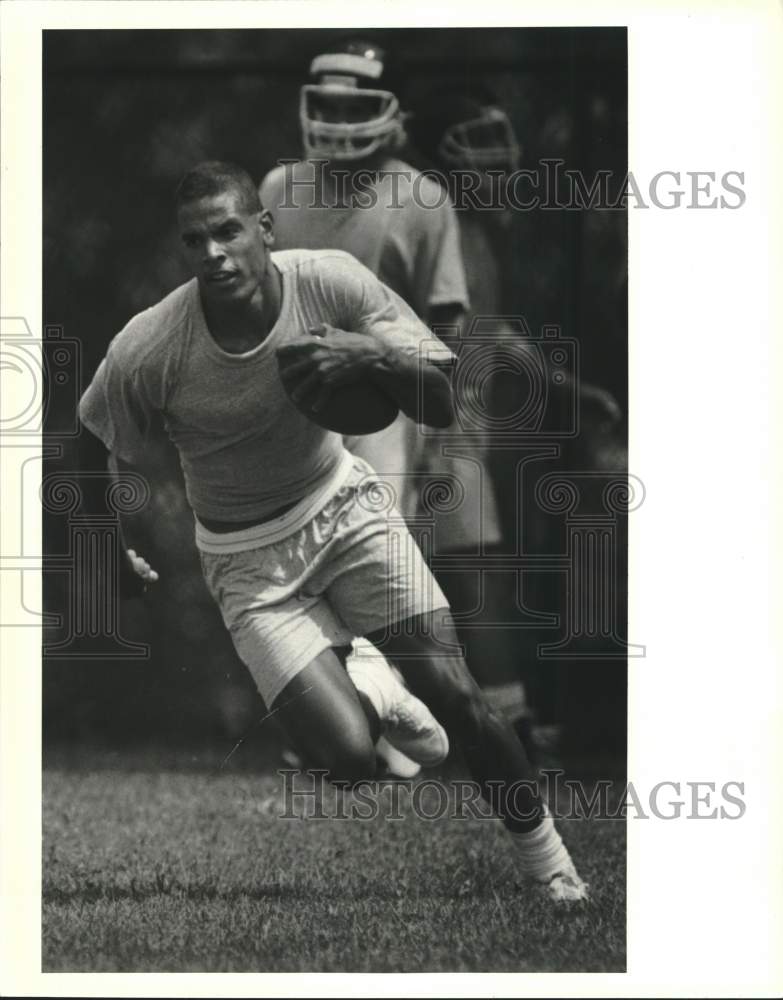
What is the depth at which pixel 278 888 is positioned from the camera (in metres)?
7.21

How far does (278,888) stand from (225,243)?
91.6 inches

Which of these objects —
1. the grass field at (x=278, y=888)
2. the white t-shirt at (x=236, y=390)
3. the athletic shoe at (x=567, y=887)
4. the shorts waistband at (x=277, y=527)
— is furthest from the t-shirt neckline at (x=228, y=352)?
the athletic shoe at (x=567, y=887)

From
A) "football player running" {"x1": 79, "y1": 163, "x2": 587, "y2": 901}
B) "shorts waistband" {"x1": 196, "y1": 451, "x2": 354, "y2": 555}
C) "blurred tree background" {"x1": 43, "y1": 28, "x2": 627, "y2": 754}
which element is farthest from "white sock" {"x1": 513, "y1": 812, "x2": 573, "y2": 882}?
"shorts waistband" {"x1": 196, "y1": 451, "x2": 354, "y2": 555}

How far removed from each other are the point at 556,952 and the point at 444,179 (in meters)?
2.81

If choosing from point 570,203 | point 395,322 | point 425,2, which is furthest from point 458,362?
point 425,2

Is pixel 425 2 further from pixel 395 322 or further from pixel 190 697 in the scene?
pixel 190 697

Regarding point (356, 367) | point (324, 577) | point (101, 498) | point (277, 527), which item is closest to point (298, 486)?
point (277, 527)

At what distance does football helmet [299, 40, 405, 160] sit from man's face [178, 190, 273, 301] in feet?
1.11

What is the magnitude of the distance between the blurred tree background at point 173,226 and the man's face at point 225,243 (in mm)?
84

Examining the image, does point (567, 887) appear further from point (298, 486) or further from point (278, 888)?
point (298, 486)

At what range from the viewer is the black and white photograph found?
23.5ft

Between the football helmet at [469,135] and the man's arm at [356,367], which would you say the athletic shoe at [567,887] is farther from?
the football helmet at [469,135]

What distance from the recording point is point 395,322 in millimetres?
7172

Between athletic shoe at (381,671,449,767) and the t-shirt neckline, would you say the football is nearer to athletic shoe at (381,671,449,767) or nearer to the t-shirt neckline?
the t-shirt neckline
